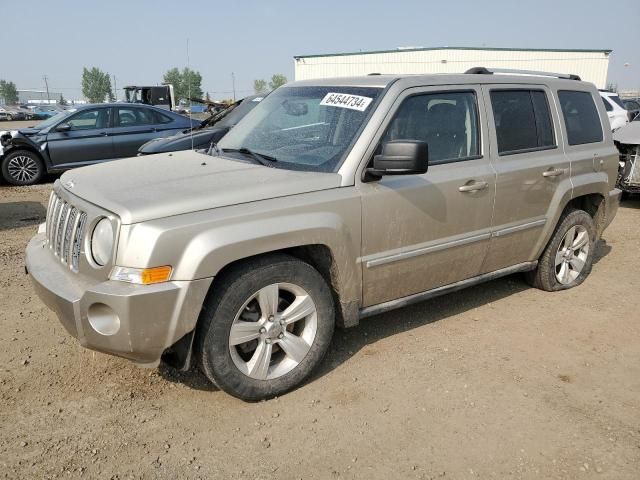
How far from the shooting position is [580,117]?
4758mm

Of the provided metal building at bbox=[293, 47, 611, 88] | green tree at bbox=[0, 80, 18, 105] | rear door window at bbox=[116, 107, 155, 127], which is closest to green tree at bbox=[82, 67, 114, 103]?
green tree at bbox=[0, 80, 18, 105]

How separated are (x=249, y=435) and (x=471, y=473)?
44.5 inches

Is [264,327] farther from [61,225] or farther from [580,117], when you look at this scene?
[580,117]

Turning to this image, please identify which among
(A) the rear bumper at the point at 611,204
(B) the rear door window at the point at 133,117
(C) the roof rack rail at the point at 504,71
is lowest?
(A) the rear bumper at the point at 611,204

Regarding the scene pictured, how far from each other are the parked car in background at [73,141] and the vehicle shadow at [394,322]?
6945mm

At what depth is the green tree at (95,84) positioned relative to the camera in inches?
3863

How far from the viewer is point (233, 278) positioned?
2906 mm

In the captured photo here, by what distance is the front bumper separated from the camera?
2613mm

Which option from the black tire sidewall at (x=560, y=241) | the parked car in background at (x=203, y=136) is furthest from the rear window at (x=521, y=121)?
the parked car in background at (x=203, y=136)

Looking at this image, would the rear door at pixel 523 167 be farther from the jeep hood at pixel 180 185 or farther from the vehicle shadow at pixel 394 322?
the jeep hood at pixel 180 185

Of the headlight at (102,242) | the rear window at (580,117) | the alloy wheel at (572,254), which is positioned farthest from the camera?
the alloy wheel at (572,254)

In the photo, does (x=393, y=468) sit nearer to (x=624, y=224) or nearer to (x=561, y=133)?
(x=561, y=133)

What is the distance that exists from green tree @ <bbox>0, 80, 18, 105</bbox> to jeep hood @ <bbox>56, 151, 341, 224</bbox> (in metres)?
125

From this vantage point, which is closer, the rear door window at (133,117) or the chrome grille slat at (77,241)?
the chrome grille slat at (77,241)
